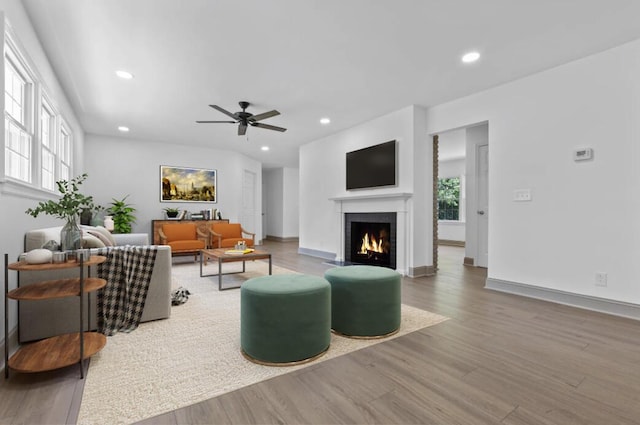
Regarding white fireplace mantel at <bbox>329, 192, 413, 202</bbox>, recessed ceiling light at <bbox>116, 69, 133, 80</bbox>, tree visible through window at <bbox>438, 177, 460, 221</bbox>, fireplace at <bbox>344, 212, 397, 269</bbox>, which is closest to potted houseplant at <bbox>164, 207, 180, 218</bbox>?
white fireplace mantel at <bbox>329, 192, 413, 202</bbox>

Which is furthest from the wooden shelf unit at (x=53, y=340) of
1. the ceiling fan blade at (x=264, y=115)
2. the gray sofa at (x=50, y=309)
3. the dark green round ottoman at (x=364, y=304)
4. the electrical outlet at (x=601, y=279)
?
the electrical outlet at (x=601, y=279)

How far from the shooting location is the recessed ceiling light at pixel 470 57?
331 centimetres

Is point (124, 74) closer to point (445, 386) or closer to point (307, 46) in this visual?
point (307, 46)

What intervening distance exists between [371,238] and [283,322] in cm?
391

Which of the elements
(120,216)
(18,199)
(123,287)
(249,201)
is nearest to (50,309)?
(123,287)

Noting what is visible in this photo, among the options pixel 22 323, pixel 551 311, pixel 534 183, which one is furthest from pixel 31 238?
pixel 534 183

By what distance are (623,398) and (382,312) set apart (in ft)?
4.56

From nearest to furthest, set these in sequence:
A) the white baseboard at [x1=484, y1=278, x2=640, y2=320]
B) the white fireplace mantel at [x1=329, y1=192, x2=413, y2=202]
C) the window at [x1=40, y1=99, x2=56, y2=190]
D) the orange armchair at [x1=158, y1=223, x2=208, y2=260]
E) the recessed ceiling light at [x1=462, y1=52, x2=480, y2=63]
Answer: the white baseboard at [x1=484, y1=278, x2=640, y2=320] → the recessed ceiling light at [x1=462, y1=52, x2=480, y2=63] → the window at [x1=40, y1=99, x2=56, y2=190] → the white fireplace mantel at [x1=329, y1=192, x2=413, y2=202] → the orange armchair at [x1=158, y1=223, x2=208, y2=260]

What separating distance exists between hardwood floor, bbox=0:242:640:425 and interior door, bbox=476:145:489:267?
3052mm

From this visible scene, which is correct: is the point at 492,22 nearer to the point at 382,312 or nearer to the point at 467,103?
the point at 467,103

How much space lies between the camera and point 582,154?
131 inches

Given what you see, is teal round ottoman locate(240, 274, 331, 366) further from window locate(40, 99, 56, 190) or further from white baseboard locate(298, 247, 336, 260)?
white baseboard locate(298, 247, 336, 260)

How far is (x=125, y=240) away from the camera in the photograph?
498 cm

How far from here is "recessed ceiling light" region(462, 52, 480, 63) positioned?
3309mm
